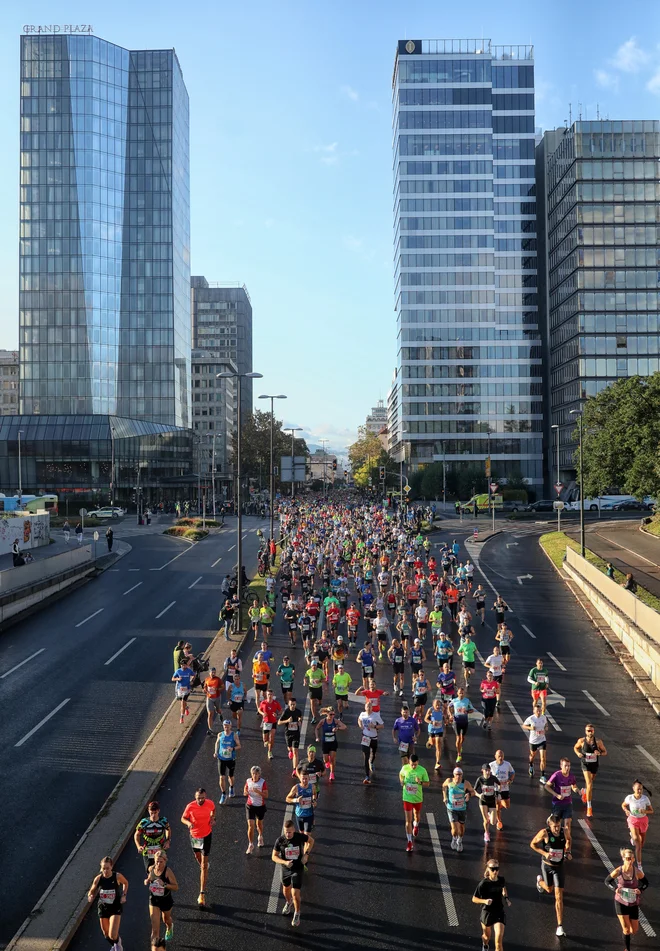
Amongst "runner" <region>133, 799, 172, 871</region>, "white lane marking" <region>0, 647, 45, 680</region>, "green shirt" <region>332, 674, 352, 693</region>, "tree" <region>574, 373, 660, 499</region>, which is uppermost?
"tree" <region>574, 373, 660, 499</region>

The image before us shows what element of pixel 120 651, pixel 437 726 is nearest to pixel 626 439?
pixel 120 651

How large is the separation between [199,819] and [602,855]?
6.21 meters

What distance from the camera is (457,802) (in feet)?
37.8

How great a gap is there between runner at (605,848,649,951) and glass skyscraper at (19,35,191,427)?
111 meters

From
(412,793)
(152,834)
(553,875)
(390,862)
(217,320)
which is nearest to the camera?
(553,875)

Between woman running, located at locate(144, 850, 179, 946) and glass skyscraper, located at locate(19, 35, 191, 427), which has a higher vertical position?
glass skyscraper, located at locate(19, 35, 191, 427)

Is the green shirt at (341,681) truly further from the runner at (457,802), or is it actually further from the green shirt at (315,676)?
the runner at (457,802)

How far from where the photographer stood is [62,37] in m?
110

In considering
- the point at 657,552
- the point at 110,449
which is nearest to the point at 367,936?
the point at 657,552

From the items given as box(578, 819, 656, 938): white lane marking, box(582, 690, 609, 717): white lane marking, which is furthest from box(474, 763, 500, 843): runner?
box(582, 690, 609, 717): white lane marking

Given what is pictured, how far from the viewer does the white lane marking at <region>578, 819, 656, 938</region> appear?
31.6ft

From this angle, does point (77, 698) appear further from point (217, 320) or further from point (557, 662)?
point (217, 320)

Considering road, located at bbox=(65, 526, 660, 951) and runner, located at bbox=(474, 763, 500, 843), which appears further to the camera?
runner, located at bbox=(474, 763, 500, 843)

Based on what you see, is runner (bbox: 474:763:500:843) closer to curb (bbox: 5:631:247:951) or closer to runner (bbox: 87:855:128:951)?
runner (bbox: 87:855:128:951)
